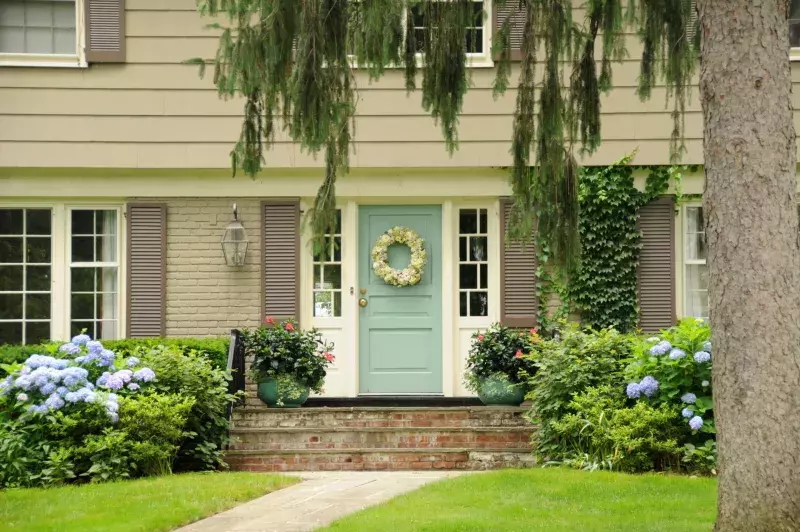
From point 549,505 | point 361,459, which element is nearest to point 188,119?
point 361,459

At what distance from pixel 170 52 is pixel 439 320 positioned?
3.94m

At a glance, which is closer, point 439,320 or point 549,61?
point 549,61

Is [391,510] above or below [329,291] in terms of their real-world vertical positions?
below

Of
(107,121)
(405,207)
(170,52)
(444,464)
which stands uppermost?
(170,52)

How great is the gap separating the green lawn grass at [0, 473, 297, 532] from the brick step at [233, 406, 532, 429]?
68.4 inches

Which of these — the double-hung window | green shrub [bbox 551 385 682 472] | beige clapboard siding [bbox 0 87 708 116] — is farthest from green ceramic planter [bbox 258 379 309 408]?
green shrub [bbox 551 385 682 472]

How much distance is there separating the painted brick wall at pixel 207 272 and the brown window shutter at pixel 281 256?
99 millimetres

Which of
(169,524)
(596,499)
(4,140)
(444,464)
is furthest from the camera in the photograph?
(4,140)

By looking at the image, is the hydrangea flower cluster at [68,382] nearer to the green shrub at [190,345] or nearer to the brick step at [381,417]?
the green shrub at [190,345]

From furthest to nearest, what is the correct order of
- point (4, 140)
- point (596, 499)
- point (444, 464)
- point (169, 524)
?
point (4, 140) → point (444, 464) → point (596, 499) → point (169, 524)

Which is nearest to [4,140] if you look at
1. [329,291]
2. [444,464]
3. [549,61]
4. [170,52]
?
[170,52]

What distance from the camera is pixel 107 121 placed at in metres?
11.0

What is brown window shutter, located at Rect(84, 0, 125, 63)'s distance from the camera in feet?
35.9

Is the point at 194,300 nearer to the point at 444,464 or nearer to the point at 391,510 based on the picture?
the point at 444,464
